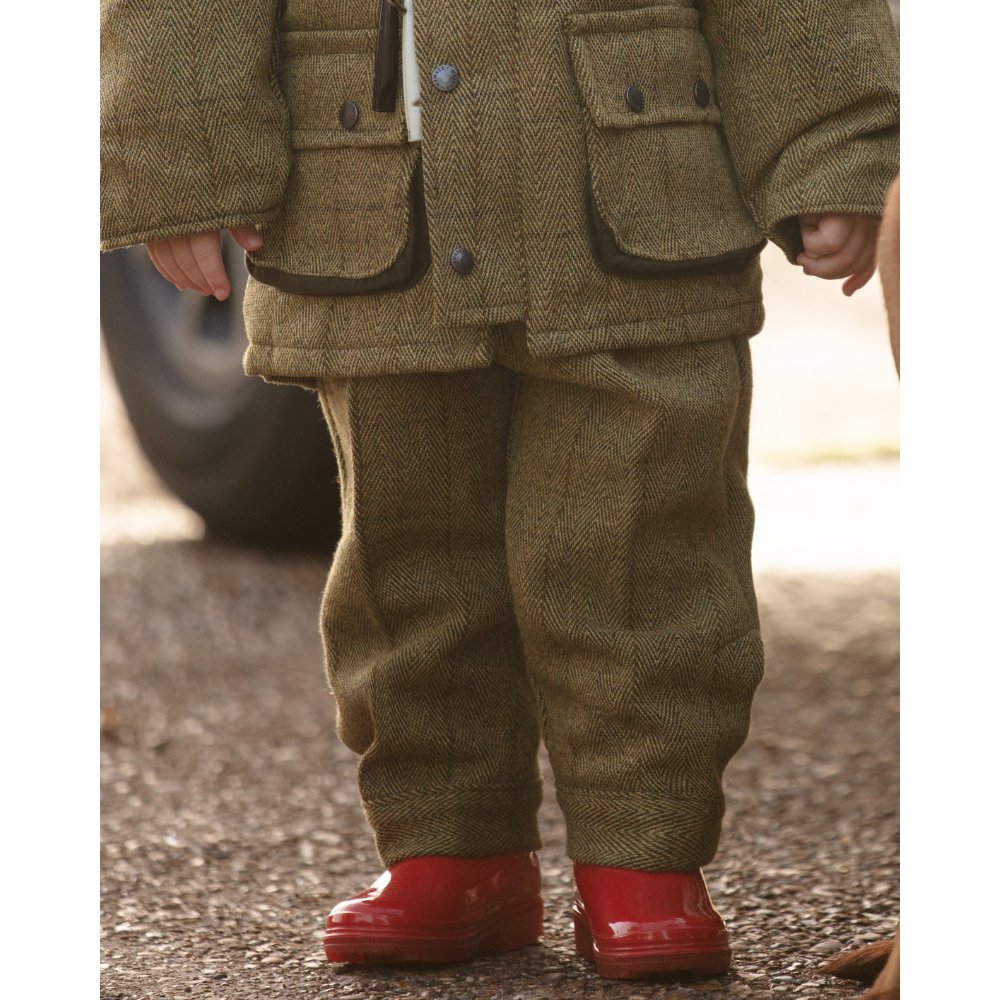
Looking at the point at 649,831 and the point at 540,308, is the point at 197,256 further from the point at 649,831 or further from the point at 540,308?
the point at 649,831

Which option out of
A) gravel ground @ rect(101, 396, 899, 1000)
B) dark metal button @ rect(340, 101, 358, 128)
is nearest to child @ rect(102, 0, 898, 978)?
dark metal button @ rect(340, 101, 358, 128)

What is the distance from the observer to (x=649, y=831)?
1.69 metres

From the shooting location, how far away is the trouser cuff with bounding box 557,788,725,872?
1.69m

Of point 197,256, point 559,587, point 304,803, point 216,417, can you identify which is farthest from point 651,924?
point 216,417

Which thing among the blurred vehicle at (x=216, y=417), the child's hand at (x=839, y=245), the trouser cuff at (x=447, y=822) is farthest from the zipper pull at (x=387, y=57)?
the blurred vehicle at (x=216, y=417)

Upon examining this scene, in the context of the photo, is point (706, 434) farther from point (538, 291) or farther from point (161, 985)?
point (161, 985)

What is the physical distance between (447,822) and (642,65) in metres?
0.76

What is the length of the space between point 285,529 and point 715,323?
2178 millimetres

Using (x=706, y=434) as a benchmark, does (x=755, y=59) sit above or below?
above

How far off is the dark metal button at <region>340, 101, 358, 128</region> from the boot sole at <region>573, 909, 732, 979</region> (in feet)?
2.63

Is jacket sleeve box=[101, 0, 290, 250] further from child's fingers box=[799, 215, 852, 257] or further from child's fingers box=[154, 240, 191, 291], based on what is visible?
child's fingers box=[799, 215, 852, 257]

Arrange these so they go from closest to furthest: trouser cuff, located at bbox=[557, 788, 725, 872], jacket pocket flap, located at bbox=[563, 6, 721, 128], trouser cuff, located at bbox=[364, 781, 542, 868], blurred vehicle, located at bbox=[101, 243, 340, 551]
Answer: jacket pocket flap, located at bbox=[563, 6, 721, 128] → trouser cuff, located at bbox=[557, 788, 725, 872] → trouser cuff, located at bbox=[364, 781, 542, 868] → blurred vehicle, located at bbox=[101, 243, 340, 551]

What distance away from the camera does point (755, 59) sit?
5.36 ft
